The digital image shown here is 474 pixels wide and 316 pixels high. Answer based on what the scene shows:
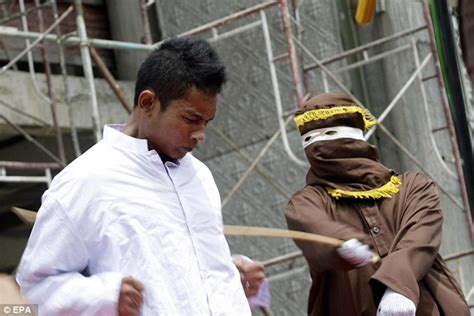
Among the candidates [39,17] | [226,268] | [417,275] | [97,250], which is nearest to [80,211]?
[97,250]

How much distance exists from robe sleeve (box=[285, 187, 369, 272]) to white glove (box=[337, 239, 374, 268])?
2.7 inches

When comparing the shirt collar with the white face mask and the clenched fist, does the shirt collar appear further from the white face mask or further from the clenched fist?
the white face mask

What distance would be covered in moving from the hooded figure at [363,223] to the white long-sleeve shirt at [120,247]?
45.8 inches

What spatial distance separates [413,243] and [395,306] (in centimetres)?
34

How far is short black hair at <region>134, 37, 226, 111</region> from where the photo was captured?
4027 millimetres

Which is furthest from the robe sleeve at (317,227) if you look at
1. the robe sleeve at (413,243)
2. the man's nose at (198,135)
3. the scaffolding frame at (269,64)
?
the scaffolding frame at (269,64)

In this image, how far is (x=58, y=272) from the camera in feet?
12.6

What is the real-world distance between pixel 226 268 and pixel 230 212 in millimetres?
4922

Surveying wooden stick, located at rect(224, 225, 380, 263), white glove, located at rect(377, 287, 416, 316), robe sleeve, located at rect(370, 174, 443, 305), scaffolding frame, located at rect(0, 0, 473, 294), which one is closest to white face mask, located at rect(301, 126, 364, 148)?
robe sleeve, located at rect(370, 174, 443, 305)

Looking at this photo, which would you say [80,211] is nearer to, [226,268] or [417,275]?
[226,268]

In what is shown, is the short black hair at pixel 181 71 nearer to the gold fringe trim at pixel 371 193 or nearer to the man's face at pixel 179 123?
the man's face at pixel 179 123

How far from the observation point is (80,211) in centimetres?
386

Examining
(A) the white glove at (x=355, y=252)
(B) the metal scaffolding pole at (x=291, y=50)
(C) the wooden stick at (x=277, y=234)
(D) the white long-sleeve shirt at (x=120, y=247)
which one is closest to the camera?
(D) the white long-sleeve shirt at (x=120, y=247)

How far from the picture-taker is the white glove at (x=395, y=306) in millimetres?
5000
